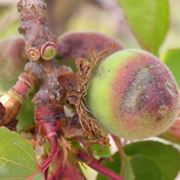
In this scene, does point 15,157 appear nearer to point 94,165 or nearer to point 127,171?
Answer: point 94,165

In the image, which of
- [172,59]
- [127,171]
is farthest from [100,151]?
[172,59]

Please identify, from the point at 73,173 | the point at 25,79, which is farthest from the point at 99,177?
the point at 25,79

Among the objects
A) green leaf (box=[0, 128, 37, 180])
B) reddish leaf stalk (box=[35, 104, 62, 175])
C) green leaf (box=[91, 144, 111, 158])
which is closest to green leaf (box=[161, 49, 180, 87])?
green leaf (box=[91, 144, 111, 158])

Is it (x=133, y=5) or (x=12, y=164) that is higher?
(x=133, y=5)

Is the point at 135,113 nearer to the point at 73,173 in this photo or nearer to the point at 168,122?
the point at 168,122

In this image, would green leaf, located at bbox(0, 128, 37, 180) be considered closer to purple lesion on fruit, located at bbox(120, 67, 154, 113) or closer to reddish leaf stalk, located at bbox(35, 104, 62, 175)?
reddish leaf stalk, located at bbox(35, 104, 62, 175)

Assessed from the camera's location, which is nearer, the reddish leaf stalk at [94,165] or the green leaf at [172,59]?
the reddish leaf stalk at [94,165]

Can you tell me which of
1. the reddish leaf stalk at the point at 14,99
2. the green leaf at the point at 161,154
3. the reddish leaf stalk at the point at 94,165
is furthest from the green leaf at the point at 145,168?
the reddish leaf stalk at the point at 14,99

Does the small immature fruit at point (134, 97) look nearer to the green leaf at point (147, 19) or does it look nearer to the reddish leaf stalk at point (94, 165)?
the reddish leaf stalk at point (94, 165)
